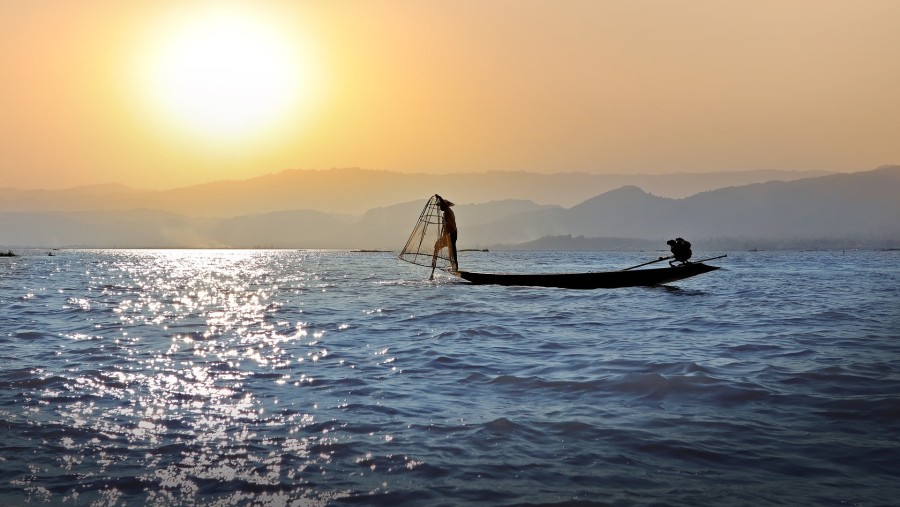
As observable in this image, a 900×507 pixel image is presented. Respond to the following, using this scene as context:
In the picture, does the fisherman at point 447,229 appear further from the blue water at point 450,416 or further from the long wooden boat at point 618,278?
the blue water at point 450,416

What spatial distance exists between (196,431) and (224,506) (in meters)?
3.24

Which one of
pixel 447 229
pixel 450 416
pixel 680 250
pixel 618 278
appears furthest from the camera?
pixel 447 229

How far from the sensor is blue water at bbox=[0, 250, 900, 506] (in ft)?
27.1

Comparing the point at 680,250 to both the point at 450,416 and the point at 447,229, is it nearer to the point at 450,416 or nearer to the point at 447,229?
the point at 447,229

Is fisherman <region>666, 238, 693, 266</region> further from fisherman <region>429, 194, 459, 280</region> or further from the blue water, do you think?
the blue water

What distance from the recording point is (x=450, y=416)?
1162 cm

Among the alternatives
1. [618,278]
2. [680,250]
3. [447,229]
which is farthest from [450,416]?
[447,229]

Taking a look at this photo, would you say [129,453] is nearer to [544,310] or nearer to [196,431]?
[196,431]

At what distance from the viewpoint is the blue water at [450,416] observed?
8.25 metres

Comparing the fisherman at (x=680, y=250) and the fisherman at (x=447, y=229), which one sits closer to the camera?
the fisherman at (x=680, y=250)

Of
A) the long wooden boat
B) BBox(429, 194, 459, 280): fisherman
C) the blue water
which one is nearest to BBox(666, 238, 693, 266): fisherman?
the long wooden boat

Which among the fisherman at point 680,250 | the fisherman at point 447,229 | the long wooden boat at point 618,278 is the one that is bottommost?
the long wooden boat at point 618,278

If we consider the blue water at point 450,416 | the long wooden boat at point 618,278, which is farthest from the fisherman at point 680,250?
the blue water at point 450,416

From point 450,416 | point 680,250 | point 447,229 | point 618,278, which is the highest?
point 447,229
